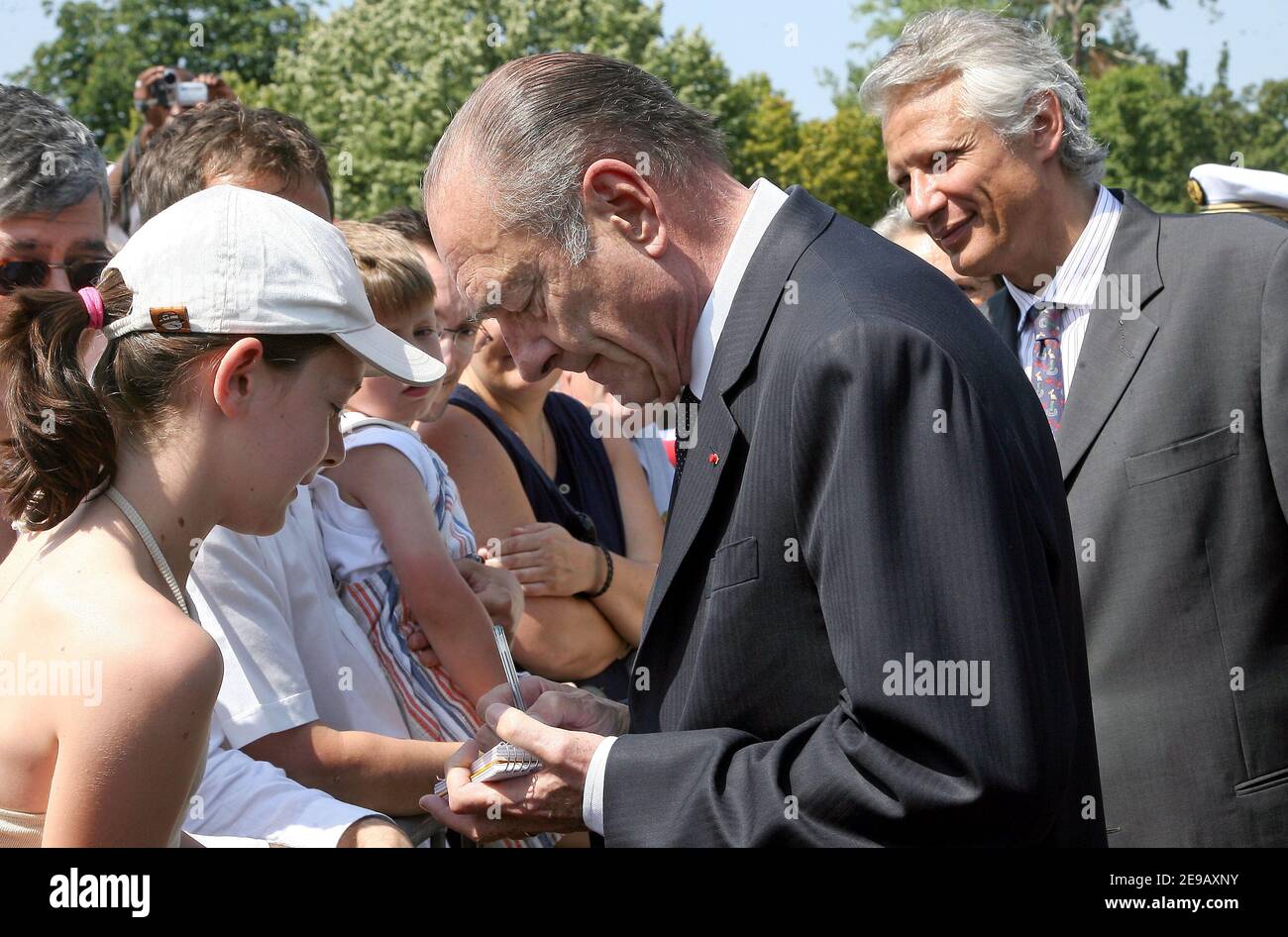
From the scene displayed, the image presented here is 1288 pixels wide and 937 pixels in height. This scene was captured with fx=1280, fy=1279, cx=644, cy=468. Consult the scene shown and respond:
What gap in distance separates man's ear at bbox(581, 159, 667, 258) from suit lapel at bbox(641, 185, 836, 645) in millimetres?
182

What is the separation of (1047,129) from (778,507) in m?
2.33

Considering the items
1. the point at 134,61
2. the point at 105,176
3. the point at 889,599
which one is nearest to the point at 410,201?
the point at 134,61

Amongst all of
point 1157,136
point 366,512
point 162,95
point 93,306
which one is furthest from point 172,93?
point 1157,136

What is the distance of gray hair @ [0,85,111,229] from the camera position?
3.25 m

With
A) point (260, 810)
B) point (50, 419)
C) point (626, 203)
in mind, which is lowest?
point (260, 810)

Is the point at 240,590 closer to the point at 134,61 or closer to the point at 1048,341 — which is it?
the point at 1048,341

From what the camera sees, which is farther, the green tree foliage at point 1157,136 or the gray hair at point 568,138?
the green tree foliage at point 1157,136

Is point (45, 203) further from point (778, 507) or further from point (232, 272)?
point (778, 507)

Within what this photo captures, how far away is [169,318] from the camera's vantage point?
7.30 ft

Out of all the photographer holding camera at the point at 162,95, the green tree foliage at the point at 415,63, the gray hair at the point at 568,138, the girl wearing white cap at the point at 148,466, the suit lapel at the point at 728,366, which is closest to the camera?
the girl wearing white cap at the point at 148,466

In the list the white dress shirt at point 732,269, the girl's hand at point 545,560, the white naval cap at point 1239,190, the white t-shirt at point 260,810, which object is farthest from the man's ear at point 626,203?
the white naval cap at point 1239,190

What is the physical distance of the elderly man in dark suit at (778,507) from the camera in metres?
1.77

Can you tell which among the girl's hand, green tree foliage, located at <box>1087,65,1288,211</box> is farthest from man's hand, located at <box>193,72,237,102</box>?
green tree foliage, located at <box>1087,65,1288,211</box>

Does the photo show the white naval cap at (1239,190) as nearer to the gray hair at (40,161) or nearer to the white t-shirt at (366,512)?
the white t-shirt at (366,512)
